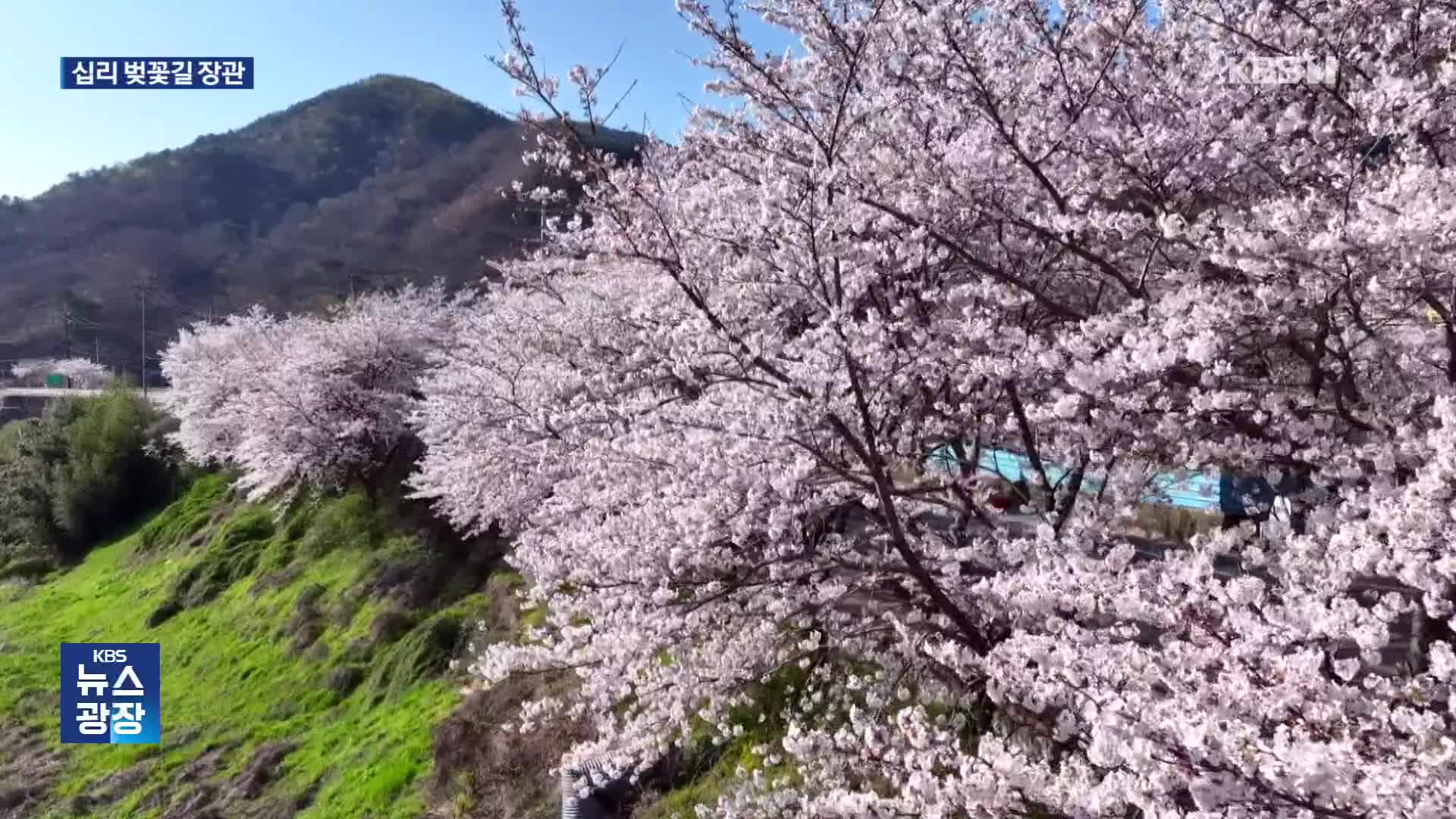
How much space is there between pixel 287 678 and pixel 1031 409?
11.4 meters

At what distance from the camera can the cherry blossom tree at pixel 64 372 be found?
3771 cm

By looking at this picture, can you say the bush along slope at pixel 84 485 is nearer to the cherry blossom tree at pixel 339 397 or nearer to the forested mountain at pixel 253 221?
the cherry blossom tree at pixel 339 397

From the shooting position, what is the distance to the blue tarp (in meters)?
4.35

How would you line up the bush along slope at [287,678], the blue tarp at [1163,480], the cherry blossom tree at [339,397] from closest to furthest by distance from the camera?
the blue tarp at [1163,480]
the bush along slope at [287,678]
the cherry blossom tree at [339,397]

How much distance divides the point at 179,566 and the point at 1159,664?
66.5ft

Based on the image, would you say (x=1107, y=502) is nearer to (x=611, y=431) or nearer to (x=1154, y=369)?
(x=1154, y=369)

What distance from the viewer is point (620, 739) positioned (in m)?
5.12

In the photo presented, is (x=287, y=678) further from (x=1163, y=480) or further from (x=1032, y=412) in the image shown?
(x=1032, y=412)

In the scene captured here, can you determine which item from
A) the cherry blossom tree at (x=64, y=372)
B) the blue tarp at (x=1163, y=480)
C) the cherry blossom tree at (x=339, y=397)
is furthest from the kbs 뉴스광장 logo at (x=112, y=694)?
the cherry blossom tree at (x=64, y=372)

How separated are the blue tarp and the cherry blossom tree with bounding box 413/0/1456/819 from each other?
16cm

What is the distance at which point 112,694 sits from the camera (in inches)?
510

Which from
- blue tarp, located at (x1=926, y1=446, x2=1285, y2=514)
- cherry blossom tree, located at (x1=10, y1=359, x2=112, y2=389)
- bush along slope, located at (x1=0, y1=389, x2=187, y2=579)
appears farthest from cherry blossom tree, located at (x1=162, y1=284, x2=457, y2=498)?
cherry blossom tree, located at (x1=10, y1=359, x2=112, y2=389)

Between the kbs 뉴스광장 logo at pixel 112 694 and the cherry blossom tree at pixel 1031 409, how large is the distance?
383 inches

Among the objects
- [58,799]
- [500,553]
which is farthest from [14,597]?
[500,553]
